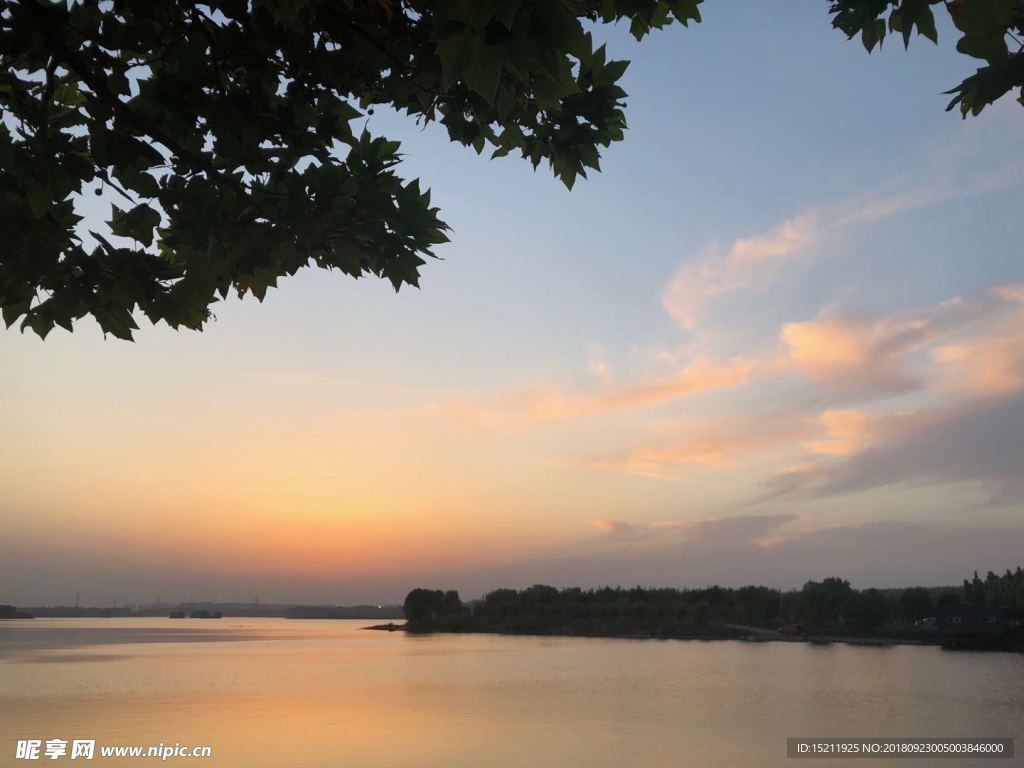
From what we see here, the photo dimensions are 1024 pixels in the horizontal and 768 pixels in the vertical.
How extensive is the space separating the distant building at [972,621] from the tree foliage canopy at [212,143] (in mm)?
89852

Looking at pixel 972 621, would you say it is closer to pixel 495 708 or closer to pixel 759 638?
pixel 759 638

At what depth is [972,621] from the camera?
78.0m

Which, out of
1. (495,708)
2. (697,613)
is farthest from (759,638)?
(495,708)

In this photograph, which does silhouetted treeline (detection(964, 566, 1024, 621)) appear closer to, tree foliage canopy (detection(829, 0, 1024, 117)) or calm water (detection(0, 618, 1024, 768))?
calm water (detection(0, 618, 1024, 768))

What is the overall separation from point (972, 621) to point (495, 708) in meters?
67.9

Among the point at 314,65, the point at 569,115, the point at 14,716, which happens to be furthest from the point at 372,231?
the point at 14,716

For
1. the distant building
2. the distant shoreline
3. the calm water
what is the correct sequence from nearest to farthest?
the calm water < the distant building < the distant shoreline

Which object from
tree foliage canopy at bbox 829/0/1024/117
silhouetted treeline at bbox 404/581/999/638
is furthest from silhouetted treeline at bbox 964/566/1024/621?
tree foliage canopy at bbox 829/0/1024/117

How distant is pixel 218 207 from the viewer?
123 inches

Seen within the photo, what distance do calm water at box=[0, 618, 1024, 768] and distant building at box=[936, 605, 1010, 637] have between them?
2437 centimetres

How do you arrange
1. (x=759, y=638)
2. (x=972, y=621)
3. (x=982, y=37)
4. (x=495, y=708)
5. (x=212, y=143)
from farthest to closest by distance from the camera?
(x=759, y=638), (x=972, y=621), (x=495, y=708), (x=212, y=143), (x=982, y=37)

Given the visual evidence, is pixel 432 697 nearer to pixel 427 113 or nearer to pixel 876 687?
pixel 876 687

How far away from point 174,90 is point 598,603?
384 feet

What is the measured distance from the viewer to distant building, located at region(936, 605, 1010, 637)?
7591cm
